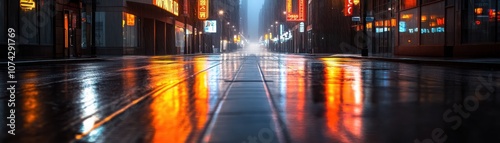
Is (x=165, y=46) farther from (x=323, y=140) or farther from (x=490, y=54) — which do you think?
(x=323, y=140)

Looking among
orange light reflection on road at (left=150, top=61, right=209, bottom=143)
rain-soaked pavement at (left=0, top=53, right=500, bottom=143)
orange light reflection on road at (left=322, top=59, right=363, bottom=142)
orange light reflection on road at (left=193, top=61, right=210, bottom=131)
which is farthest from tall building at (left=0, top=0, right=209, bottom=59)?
orange light reflection on road at (left=322, top=59, right=363, bottom=142)

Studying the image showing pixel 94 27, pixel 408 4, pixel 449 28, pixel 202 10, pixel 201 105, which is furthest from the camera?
pixel 202 10

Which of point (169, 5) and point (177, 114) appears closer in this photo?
point (177, 114)

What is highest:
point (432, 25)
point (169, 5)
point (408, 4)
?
point (169, 5)

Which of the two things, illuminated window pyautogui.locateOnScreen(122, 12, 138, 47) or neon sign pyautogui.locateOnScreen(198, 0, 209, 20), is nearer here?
illuminated window pyautogui.locateOnScreen(122, 12, 138, 47)

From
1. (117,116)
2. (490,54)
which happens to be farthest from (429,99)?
(490,54)

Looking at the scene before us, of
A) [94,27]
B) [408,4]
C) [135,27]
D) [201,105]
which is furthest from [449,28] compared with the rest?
[135,27]

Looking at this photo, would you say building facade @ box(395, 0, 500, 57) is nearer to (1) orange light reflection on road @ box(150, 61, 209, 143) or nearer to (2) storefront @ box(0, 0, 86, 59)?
(1) orange light reflection on road @ box(150, 61, 209, 143)

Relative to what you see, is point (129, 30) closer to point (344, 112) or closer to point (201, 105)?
point (201, 105)

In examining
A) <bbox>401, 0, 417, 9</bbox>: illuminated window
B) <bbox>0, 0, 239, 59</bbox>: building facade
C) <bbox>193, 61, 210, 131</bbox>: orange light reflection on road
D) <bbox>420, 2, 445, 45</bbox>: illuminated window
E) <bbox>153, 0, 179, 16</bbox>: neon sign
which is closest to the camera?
<bbox>193, 61, 210, 131</bbox>: orange light reflection on road

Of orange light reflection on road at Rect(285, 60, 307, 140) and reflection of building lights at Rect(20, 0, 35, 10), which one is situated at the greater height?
reflection of building lights at Rect(20, 0, 35, 10)

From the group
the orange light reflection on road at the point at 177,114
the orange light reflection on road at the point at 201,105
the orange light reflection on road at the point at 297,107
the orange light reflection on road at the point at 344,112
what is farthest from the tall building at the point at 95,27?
the orange light reflection on road at the point at 344,112

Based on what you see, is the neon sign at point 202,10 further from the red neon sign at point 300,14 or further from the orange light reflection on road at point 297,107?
the orange light reflection on road at point 297,107

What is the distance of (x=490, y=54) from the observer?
108 ft
